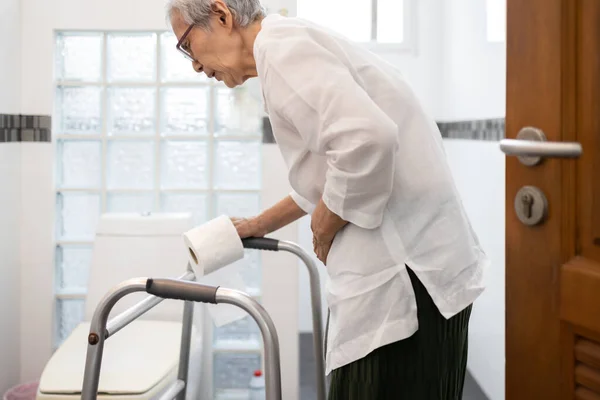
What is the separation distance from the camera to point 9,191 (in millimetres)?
2188

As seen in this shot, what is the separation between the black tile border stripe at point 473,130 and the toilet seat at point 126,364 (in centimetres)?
70

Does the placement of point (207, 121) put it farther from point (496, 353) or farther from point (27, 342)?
point (496, 353)

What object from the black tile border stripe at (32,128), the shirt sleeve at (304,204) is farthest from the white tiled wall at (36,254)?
the shirt sleeve at (304,204)

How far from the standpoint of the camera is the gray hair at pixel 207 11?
43.3 inches

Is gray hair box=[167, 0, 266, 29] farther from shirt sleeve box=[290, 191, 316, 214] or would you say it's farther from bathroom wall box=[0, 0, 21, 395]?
bathroom wall box=[0, 0, 21, 395]

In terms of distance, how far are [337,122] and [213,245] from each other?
1.70 ft

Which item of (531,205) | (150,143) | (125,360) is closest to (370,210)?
(531,205)

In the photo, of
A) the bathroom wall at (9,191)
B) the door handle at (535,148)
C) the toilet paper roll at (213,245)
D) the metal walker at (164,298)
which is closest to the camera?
the door handle at (535,148)

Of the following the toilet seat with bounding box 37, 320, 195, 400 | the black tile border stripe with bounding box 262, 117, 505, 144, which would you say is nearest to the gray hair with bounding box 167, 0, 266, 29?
the black tile border stripe with bounding box 262, 117, 505, 144

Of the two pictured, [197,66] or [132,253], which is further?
[132,253]

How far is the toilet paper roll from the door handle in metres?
0.69

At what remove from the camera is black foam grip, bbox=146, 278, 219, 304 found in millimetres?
1017

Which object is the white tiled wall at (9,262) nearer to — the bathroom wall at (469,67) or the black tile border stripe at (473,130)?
the black tile border stripe at (473,130)

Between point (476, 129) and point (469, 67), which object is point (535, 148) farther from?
point (469, 67)
